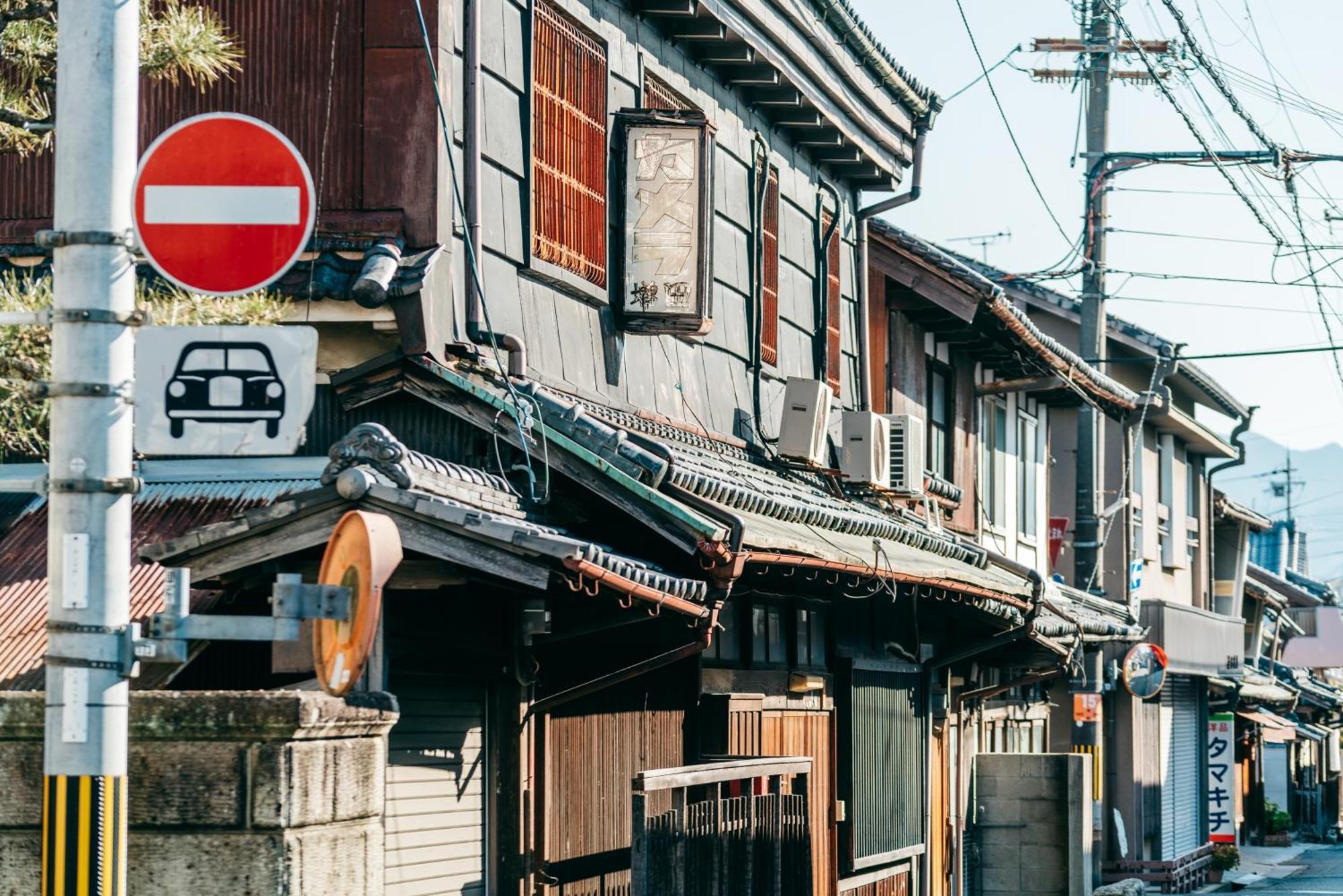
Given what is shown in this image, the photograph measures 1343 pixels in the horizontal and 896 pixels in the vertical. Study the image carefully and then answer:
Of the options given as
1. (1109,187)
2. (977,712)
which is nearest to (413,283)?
(977,712)

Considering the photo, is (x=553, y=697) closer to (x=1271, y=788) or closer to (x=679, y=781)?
(x=679, y=781)

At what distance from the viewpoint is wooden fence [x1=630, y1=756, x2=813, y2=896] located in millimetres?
9961

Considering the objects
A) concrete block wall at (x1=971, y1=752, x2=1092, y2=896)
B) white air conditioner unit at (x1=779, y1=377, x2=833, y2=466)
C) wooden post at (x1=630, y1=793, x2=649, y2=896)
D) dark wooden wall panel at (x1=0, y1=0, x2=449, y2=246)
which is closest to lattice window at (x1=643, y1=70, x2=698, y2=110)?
white air conditioner unit at (x1=779, y1=377, x2=833, y2=466)

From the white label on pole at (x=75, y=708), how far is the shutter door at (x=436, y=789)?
12.5 ft

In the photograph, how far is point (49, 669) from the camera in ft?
19.3

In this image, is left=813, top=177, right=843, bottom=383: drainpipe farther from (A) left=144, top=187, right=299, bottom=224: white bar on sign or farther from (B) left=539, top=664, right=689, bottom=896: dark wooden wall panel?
(A) left=144, top=187, right=299, bottom=224: white bar on sign

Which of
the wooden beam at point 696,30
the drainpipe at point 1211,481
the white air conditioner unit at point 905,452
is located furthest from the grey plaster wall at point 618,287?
the drainpipe at point 1211,481

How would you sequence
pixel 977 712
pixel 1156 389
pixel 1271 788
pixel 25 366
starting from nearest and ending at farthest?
pixel 25 366 → pixel 977 712 → pixel 1156 389 → pixel 1271 788

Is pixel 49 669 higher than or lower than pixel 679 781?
higher

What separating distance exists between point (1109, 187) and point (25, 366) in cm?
1919

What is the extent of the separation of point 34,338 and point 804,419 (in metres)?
8.62

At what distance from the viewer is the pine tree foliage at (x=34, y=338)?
7.94 meters

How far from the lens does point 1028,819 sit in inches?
834

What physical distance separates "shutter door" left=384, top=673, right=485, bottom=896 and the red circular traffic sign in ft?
12.1
